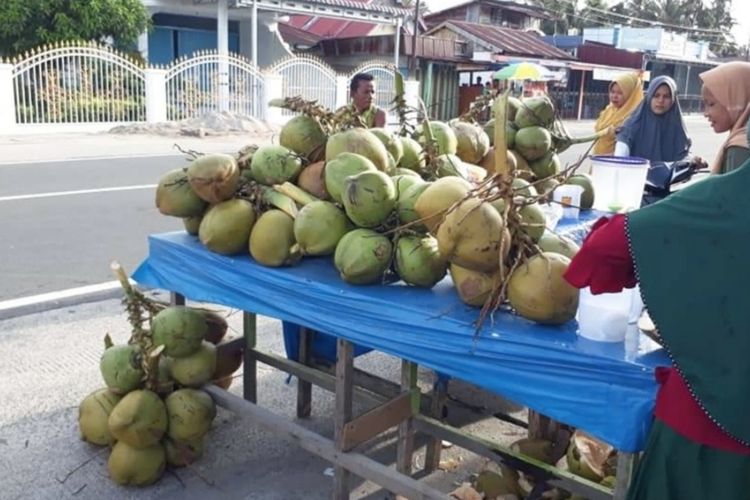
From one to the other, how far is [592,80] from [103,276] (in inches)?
1208

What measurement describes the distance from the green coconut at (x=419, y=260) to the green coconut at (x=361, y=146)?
0.35m

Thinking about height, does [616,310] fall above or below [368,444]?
above

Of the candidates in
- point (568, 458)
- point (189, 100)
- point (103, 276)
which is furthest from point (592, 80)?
point (568, 458)

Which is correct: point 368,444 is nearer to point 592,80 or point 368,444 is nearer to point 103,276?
point 103,276

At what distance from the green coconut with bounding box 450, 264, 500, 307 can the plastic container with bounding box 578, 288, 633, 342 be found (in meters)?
0.23

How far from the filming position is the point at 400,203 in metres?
2.20

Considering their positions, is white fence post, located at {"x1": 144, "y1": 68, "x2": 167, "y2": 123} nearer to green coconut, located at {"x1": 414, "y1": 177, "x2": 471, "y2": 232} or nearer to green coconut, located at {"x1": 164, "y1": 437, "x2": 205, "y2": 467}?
green coconut, located at {"x1": 164, "y1": 437, "x2": 205, "y2": 467}

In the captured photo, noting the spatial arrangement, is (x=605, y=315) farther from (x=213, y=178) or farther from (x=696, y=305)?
(x=213, y=178)

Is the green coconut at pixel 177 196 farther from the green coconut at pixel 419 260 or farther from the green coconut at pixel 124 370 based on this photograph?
the green coconut at pixel 419 260

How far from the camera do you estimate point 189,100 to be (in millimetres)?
16938

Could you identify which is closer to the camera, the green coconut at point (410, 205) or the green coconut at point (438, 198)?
the green coconut at point (438, 198)

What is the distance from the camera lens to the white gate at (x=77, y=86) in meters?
14.5

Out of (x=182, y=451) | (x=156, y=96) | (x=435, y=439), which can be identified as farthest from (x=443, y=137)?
(x=156, y=96)

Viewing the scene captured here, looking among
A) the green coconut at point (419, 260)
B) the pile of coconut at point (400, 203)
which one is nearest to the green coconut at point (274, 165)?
the pile of coconut at point (400, 203)
